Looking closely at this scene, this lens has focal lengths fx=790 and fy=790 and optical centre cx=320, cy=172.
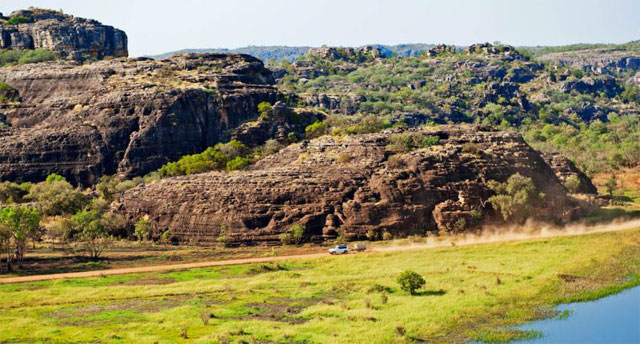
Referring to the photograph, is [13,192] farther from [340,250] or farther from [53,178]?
[340,250]

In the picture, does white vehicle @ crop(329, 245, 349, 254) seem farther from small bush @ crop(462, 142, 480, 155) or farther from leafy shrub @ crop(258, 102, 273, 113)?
leafy shrub @ crop(258, 102, 273, 113)

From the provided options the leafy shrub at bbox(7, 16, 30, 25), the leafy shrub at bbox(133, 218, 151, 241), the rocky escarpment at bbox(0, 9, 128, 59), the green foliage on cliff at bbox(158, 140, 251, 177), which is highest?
the leafy shrub at bbox(7, 16, 30, 25)

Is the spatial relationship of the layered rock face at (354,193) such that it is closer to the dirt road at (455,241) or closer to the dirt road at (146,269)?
the dirt road at (455,241)

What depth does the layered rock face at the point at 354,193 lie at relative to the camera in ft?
214

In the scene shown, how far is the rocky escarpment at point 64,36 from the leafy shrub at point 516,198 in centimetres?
7985

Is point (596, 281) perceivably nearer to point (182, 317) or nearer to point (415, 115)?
point (182, 317)

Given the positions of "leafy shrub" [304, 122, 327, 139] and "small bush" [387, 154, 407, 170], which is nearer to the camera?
"small bush" [387, 154, 407, 170]

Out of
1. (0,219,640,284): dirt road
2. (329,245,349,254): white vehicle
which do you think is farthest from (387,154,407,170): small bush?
(329,245,349,254): white vehicle

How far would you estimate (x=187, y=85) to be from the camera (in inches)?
4040

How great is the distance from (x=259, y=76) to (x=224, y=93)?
41.8 feet

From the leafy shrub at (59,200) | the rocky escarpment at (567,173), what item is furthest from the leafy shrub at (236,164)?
the rocky escarpment at (567,173)

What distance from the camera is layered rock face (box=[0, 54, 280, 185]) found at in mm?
94750

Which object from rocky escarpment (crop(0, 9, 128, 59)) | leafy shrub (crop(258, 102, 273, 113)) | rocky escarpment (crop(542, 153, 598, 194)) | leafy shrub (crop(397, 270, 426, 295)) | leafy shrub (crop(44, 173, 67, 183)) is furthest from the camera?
rocky escarpment (crop(0, 9, 128, 59))

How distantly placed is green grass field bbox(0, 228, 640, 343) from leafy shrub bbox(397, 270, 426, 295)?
585 mm
